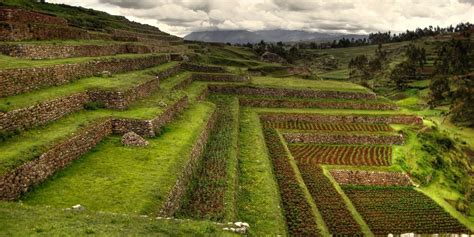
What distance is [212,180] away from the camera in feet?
76.7

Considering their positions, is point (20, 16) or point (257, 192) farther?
point (20, 16)

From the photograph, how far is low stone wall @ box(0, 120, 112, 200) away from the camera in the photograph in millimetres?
13531

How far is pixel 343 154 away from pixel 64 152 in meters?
30.5

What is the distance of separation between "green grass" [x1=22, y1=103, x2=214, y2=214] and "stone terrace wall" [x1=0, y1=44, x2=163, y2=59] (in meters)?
8.77

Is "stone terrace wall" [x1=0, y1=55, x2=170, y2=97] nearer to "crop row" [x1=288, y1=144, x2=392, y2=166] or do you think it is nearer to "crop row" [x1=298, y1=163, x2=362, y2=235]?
"crop row" [x1=298, y1=163, x2=362, y2=235]

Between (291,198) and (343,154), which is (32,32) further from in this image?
(343,154)

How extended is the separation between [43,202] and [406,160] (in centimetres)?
3586

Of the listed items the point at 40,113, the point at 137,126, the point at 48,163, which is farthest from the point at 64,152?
the point at 137,126

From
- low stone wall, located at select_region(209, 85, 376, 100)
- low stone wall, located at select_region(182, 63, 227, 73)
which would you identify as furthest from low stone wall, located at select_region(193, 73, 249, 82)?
low stone wall, located at select_region(209, 85, 376, 100)

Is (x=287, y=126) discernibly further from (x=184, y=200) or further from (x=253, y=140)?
(x=184, y=200)

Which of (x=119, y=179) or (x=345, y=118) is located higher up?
(x=119, y=179)

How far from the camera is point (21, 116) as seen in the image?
1727 cm

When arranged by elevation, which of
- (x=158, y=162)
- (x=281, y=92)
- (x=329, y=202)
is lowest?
(x=329, y=202)

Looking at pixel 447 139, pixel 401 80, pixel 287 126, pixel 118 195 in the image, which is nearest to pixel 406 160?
pixel 447 139
